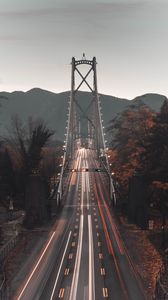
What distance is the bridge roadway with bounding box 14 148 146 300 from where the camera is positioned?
1369 inches

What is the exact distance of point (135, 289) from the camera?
3572 cm

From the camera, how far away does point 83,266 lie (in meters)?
43.3

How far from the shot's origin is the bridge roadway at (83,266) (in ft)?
114

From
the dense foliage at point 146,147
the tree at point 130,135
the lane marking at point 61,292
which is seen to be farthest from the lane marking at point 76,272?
the tree at point 130,135

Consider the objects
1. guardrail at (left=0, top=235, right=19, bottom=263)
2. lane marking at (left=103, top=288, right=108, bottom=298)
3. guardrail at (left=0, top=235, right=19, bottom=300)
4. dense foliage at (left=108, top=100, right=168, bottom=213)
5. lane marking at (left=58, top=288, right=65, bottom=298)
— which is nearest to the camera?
guardrail at (left=0, top=235, right=19, bottom=300)

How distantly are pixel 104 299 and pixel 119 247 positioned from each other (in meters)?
19.1

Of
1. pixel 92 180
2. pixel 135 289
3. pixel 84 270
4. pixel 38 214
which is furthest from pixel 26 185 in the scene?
pixel 92 180

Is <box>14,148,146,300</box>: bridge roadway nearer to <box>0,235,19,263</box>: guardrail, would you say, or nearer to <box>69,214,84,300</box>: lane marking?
<box>69,214,84,300</box>: lane marking

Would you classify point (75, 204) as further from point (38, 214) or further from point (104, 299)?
point (104, 299)

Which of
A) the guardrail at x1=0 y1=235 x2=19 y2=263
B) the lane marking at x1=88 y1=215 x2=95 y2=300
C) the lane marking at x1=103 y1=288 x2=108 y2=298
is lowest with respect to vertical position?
the lane marking at x1=103 y1=288 x2=108 y2=298

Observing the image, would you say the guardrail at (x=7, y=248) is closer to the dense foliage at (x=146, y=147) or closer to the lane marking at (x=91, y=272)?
the lane marking at (x=91, y=272)

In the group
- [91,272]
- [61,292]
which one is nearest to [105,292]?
[61,292]

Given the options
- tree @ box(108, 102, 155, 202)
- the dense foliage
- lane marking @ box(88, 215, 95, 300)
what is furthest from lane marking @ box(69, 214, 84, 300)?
tree @ box(108, 102, 155, 202)

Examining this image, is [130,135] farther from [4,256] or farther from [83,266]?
[4,256]
